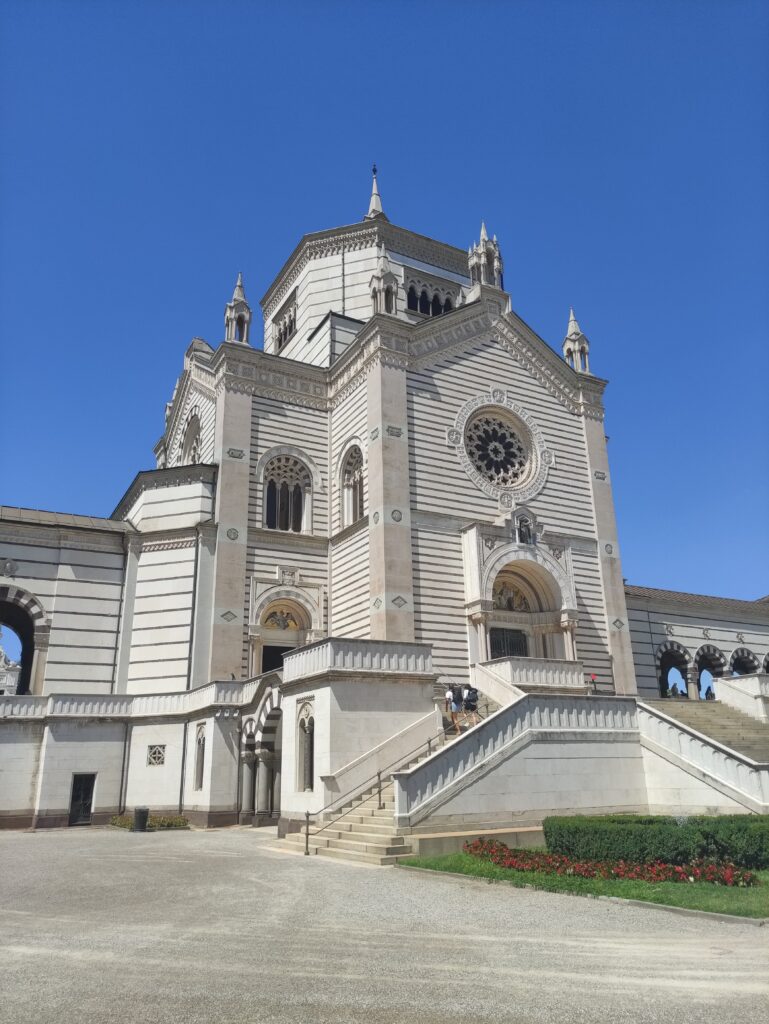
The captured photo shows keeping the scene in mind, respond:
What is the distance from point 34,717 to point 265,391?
15.8 m

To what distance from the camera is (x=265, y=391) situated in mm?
33812

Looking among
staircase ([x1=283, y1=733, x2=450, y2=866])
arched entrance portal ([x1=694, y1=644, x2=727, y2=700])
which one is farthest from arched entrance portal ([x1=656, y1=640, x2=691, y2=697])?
staircase ([x1=283, y1=733, x2=450, y2=866])

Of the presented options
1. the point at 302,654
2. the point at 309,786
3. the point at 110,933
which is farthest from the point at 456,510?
the point at 110,933

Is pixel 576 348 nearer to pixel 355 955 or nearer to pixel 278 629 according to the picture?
pixel 278 629

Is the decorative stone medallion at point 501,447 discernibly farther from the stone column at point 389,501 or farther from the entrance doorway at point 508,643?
the entrance doorway at point 508,643

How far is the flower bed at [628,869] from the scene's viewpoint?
12406 millimetres

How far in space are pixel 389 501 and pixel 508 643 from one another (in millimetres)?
7864

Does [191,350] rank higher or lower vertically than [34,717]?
higher

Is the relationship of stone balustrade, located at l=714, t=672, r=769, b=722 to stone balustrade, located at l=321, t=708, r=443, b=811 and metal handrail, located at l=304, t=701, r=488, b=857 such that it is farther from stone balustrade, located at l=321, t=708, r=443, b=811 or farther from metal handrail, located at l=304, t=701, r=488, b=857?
stone balustrade, located at l=321, t=708, r=443, b=811

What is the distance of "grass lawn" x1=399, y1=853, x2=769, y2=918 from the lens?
10.6 m

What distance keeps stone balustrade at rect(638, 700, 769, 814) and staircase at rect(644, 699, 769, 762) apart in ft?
3.49

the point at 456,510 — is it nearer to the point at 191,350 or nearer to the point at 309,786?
the point at 309,786

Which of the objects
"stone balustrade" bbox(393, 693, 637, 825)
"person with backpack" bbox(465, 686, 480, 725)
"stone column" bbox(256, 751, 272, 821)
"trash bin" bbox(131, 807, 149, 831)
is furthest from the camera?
"stone column" bbox(256, 751, 272, 821)

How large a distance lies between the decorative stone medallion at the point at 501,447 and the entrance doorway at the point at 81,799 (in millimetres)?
18814
